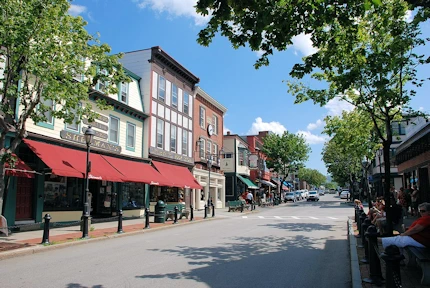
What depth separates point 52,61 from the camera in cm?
1174

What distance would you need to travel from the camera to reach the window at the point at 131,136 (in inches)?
910

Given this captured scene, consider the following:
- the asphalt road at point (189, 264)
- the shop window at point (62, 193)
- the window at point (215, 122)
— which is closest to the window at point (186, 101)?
the window at point (215, 122)

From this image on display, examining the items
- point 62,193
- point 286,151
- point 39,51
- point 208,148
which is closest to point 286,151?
point 286,151

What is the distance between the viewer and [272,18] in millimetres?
6203

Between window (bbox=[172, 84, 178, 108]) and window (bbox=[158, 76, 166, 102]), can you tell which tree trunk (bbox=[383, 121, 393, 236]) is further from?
window (bbox=[172, 84, 178, 108])

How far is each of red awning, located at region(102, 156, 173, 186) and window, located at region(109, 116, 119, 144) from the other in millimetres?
1292

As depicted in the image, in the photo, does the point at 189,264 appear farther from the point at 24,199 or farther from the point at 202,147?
the point at 202,147

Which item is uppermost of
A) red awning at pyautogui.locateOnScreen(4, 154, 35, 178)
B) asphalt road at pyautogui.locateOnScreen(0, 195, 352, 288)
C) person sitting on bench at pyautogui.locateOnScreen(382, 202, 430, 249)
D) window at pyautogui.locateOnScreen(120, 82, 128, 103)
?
window at pyautogui.locateOnScreen(120, 82, 128, 103)

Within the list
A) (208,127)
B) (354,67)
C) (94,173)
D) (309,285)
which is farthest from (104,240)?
(208,127)

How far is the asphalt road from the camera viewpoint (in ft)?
23.1

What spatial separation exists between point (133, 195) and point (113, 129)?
4.88m

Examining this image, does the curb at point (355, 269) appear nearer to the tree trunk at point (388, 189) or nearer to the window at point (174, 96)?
the tree trunk at point (388, 189)

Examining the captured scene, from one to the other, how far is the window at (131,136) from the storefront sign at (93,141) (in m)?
1.49

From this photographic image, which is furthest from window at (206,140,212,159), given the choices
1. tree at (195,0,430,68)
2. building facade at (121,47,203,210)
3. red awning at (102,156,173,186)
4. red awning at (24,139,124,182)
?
tree at (195,0,430,68)
